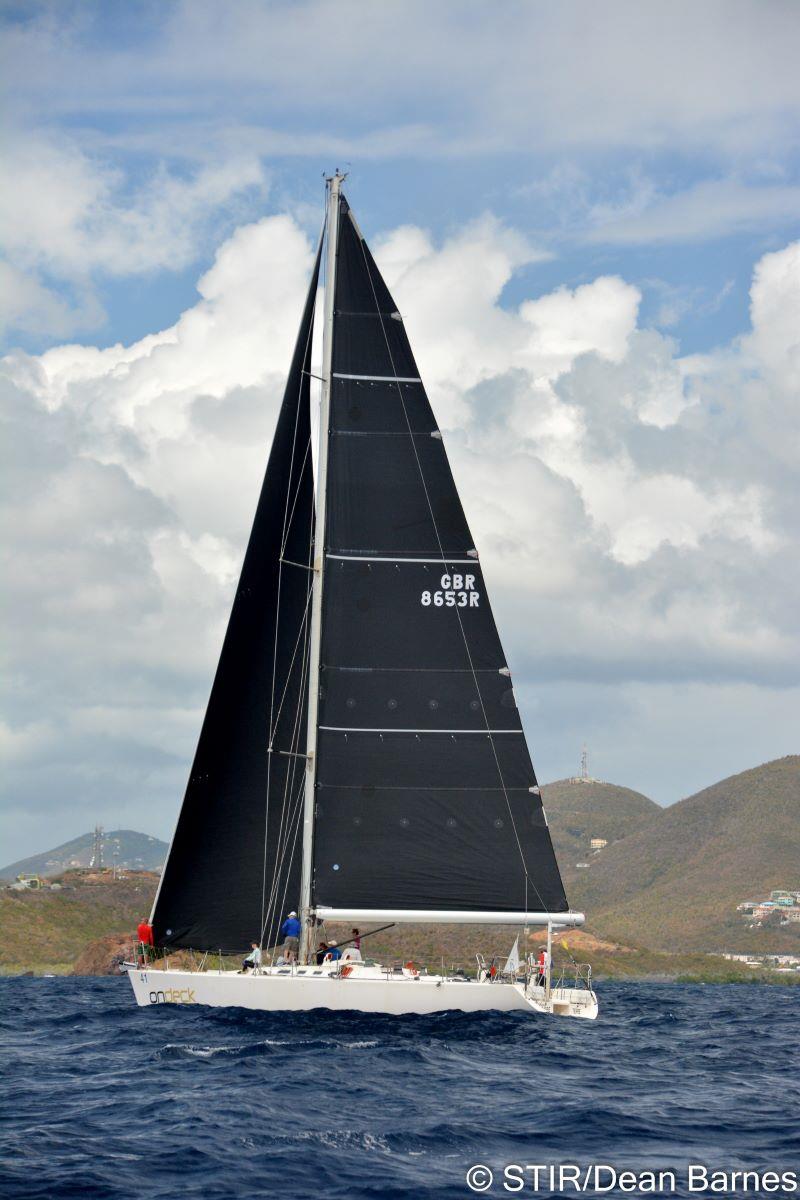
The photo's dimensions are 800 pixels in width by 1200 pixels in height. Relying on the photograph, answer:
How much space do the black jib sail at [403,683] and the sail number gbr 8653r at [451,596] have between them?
2 centimetres

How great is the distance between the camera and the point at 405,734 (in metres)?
36.0

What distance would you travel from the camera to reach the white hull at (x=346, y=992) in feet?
107

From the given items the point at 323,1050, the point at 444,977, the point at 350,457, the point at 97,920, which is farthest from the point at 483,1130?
the point at 97,920

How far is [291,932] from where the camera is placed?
35031 millimetres

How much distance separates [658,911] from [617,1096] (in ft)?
546

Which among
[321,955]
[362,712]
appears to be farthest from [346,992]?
[362,712]

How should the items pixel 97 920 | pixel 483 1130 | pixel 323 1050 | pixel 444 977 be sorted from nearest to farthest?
pixel 483 1130 < pixel 323 1050 < pixel 444 977 < pixel 97 920

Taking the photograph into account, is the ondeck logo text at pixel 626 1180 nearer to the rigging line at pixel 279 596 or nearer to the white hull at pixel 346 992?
the white hull at pixel 346 992

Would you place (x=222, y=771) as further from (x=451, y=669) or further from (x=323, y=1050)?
(x=323, y=1050)

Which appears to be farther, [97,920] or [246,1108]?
[97,920]

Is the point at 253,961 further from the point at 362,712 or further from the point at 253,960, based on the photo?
the point at 362,712

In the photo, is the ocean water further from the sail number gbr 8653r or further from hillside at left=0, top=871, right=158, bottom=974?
hillside at left=0, top=871, right=158, bottom=974

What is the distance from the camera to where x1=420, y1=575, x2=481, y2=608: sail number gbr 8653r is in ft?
120

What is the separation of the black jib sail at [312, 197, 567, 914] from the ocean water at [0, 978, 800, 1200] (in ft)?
12.4
